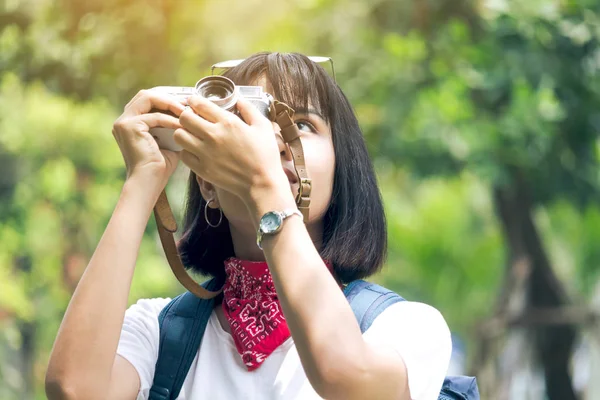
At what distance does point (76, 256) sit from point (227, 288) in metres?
6.95

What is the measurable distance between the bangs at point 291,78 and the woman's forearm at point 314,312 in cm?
26

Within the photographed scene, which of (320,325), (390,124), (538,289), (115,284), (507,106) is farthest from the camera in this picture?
(538,289)

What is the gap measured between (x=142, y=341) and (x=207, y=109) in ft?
1.11

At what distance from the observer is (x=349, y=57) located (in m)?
7.03

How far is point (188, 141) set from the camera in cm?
114

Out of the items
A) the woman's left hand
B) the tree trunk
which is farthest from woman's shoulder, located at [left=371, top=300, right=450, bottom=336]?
the tree trunk

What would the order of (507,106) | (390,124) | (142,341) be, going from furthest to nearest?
(390,124), (507,106), (142,341)

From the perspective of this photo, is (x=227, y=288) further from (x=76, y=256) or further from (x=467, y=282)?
(x=467, y=282)

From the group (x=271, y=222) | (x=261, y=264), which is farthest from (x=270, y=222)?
(x=261, y=264)

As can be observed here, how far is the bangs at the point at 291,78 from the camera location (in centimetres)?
133

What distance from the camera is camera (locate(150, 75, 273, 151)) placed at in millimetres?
1181

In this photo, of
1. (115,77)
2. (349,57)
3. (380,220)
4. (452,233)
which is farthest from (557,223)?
(380,220)

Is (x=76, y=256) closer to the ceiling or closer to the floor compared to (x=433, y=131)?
closer to the floor

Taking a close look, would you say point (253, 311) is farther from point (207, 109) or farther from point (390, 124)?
point (390, 124)
